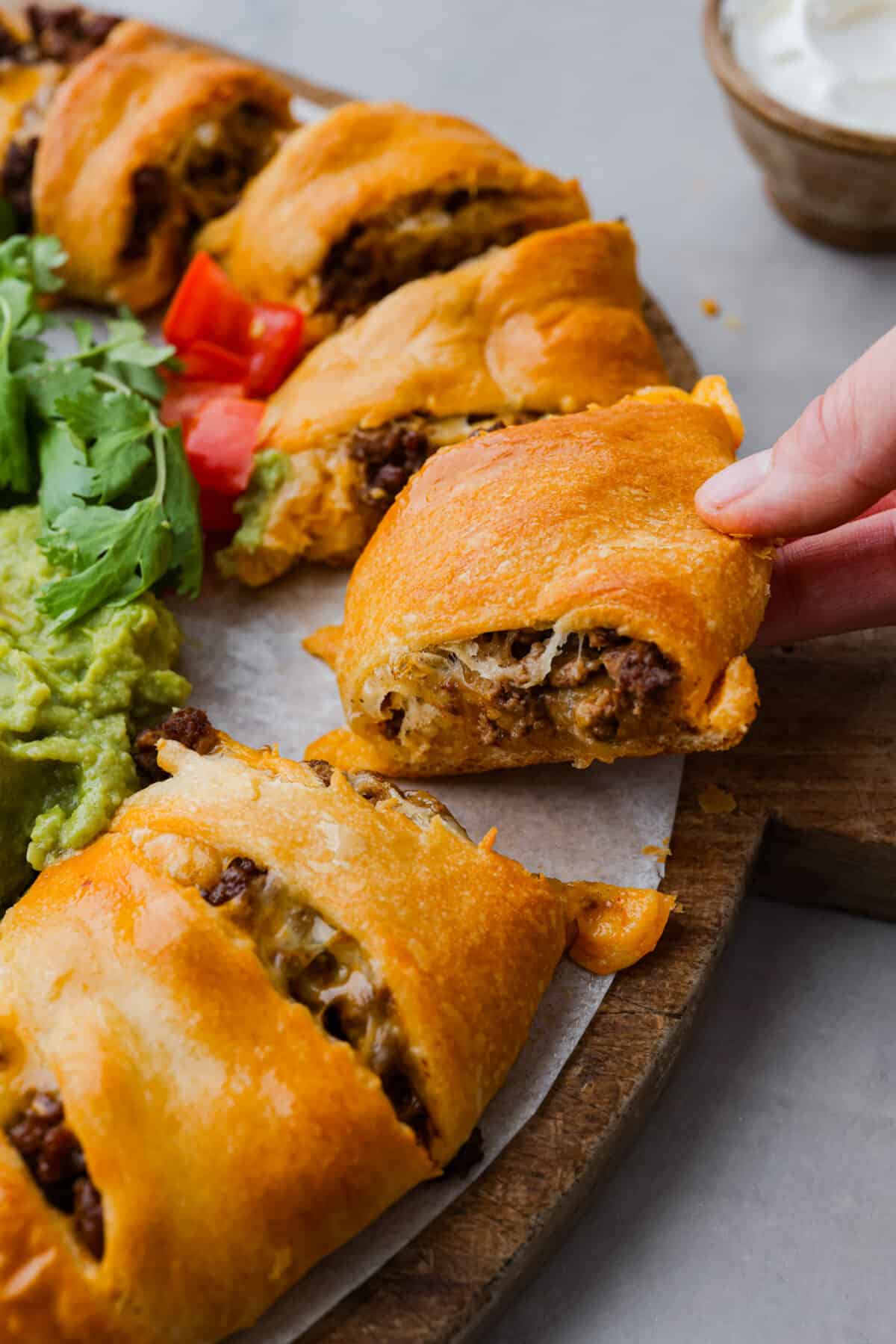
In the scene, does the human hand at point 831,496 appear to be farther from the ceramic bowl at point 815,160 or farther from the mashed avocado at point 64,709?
the ceramic bowl at point 815,160

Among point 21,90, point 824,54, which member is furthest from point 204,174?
point 824,54

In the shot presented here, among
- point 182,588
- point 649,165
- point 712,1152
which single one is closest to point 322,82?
point 649,165

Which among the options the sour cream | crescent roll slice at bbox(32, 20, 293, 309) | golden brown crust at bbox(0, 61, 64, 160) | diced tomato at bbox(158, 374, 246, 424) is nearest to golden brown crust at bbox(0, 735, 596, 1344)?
diced tomato at bbox(158, 374, 246, 424)

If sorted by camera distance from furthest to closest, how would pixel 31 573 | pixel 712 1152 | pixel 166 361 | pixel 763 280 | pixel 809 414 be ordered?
pixel 763 280
pixel 166 361
pixel 31 573
pixel 712 1152
pixel 809 414

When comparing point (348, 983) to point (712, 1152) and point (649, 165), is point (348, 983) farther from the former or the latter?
point (649, 165)

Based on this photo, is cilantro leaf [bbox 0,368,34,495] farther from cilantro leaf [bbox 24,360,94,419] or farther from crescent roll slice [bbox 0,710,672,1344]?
crescent roll slice [bbox 0,710,672,1344]

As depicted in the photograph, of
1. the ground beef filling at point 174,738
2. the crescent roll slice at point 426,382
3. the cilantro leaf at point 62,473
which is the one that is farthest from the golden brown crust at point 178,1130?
the crescent roll slice at point 426,382

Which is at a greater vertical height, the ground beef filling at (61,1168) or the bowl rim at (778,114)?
the bowl rim at (778,114)
